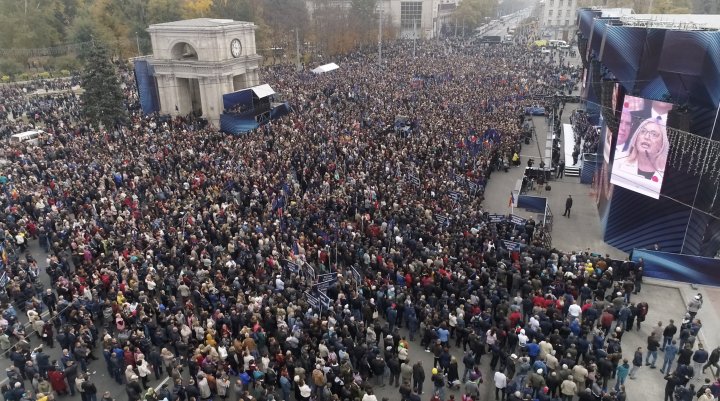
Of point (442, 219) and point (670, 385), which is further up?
point (442, 219)

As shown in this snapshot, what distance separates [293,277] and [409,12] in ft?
331

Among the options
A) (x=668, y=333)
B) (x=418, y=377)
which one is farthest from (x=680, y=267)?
(x=418, y=377)

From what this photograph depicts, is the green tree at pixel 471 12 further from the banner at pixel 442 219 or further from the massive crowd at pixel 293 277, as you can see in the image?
the banner at pixel 442 219

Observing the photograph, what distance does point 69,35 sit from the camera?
183ft

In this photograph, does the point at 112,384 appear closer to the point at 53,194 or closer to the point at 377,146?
the point at 53,194

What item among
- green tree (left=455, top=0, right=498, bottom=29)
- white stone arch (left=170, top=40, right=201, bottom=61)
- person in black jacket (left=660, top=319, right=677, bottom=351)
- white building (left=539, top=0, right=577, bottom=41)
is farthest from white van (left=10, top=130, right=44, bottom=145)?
white building (left=539, top=0, right=577, bottom=41)

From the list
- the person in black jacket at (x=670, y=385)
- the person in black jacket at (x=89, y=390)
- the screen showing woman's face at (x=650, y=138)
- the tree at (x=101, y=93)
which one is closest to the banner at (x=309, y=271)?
the person in black jacket at (x=89, y=390)

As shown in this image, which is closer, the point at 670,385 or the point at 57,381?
the point at 670,385

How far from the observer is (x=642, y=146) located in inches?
732

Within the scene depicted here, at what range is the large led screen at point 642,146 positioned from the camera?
1792 centimetres

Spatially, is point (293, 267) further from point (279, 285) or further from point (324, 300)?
point (324, 300)

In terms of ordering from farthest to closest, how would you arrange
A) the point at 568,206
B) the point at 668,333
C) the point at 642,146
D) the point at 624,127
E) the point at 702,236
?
the point at 568,206, the point at 624,127, the point at 642,146, the point at 702,236, the point at 668,333

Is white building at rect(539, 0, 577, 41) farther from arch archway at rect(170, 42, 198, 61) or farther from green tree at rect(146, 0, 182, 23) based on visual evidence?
arch archway at rect(170, 42, 198, 61)

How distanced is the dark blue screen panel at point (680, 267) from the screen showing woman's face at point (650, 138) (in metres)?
3.55
